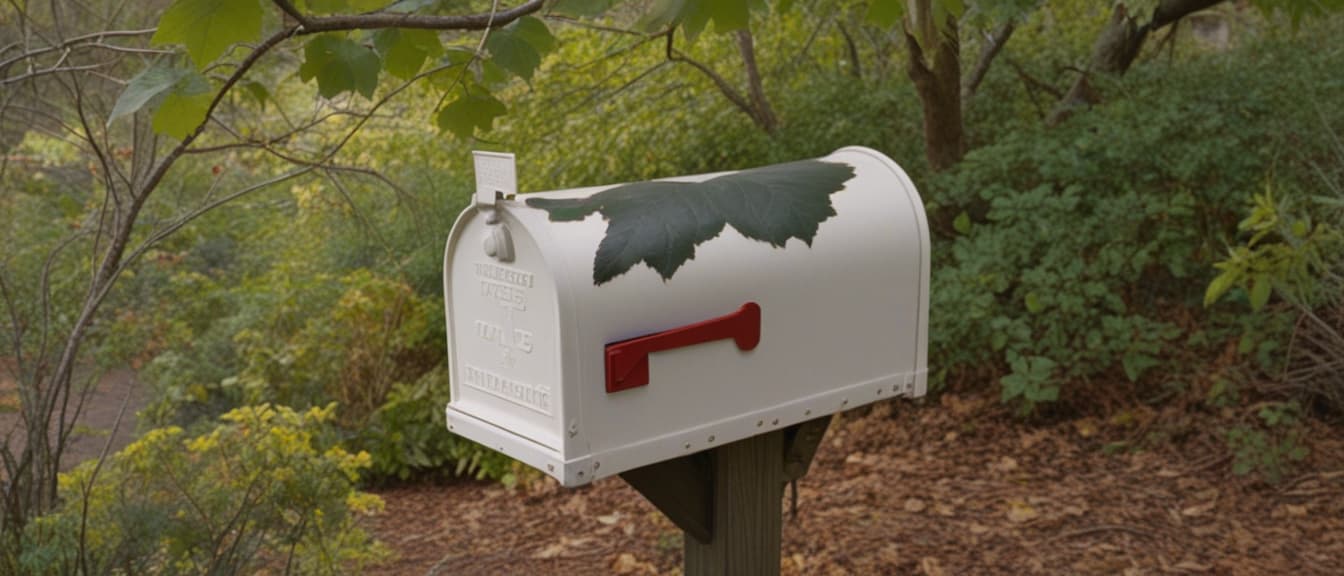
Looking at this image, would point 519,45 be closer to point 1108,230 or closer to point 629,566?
point 629,566

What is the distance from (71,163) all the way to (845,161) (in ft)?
24.6

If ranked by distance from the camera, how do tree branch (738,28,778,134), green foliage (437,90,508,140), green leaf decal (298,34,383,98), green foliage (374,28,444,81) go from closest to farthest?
green leaf decal (298,34,383,98) → green foliage (374,28,444,81) → green foliage (437,90,508,140) → tree branch (738,28,778,134)

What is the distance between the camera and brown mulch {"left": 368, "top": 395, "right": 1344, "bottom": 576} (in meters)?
3.46

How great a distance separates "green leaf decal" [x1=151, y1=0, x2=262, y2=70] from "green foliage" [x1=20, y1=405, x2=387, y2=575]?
4.85 ft

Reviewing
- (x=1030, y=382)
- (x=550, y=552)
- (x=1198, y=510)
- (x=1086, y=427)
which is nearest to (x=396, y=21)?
(x=550, y=552)

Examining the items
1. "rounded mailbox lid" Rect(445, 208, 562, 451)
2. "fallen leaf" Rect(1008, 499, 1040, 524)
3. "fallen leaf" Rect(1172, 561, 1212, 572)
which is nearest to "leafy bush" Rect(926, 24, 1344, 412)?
"fallen leaf" Rect(1008, 499, 1040, 524)

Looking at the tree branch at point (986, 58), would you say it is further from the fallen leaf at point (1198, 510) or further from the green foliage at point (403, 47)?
the green foliage at point (403, 47)

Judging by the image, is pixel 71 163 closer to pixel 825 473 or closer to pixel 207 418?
pixel 207 418

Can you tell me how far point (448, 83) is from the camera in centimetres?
239

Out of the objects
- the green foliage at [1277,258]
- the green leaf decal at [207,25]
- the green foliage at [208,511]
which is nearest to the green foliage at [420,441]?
the green foliage at [208,511]

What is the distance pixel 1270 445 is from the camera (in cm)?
398

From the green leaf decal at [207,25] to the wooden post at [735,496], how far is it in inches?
43.6

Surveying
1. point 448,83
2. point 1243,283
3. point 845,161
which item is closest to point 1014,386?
Answer: point 1243,283

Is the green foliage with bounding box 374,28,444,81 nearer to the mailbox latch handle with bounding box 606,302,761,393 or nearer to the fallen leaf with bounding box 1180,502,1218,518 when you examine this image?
the mailbox latch handle with bounding box 606,302,761,393
